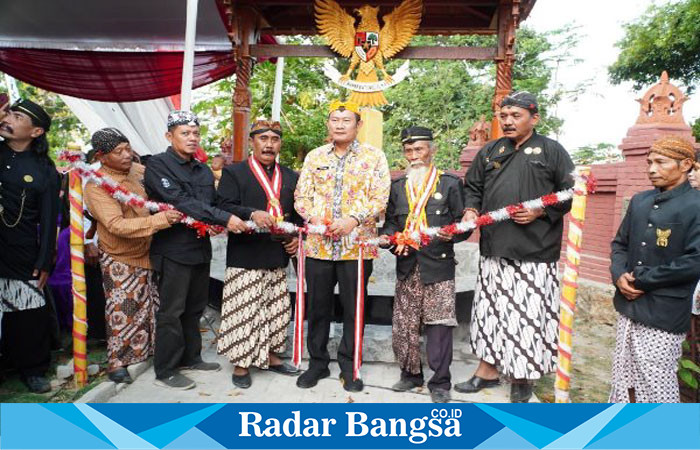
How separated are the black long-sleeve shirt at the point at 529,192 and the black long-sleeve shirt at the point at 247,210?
162cm

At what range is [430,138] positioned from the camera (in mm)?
3521

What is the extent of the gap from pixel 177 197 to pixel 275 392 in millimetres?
1665

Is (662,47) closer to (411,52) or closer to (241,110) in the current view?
(411,52)

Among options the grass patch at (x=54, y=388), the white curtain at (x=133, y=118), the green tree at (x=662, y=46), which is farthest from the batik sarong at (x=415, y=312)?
the green tree at (x=662, y=46)

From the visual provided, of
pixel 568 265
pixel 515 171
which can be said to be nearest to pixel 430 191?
pixel 515 171

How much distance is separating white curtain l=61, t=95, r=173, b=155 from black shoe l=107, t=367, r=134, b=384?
5.31 metres

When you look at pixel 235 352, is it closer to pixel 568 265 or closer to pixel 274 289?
pixel 274 289

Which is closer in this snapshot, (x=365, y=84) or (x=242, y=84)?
(x=242, y=84)

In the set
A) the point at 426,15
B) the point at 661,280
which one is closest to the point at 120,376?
the point at 661,280

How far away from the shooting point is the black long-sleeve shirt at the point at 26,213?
3.54 m

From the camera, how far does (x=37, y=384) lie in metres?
3.71

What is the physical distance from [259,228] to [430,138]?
145 cm

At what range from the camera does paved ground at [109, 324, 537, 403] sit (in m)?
3.48

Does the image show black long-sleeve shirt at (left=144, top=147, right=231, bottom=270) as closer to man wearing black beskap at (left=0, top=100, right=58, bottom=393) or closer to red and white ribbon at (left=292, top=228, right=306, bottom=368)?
red and white ribbon at (left=292, top=228, right=306, bottom=368)
